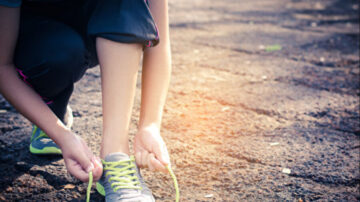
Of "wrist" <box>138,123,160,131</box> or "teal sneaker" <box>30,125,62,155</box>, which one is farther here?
"teal sneaker" <box>30,125,62,155</box>

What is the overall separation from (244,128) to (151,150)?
737 millimetres

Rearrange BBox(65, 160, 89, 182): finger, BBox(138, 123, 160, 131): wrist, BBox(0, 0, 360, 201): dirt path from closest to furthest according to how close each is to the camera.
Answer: BBox(65, 160, 89, 182): finger
BBox(138, 123, 160, 131): wrist
BBox(0, 0, 360, 201): dirt path

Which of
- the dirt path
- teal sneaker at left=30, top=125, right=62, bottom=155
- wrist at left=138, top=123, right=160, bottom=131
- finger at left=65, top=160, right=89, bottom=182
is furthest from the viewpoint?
teal sneaker at left=30, top=125, right=62, bottom=155

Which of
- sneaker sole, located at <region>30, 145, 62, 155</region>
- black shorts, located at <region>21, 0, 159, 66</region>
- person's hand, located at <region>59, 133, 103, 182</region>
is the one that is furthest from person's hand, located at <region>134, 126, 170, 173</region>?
sneaker sole, located at <region>30, 145, 62, 155</region>

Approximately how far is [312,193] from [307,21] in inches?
168

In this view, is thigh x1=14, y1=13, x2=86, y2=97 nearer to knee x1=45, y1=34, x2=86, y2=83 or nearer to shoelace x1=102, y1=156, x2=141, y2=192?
knee x1=45, y1=34, x2=86, y2=83

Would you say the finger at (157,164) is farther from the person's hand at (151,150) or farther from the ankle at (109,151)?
the ankle at (109,151)

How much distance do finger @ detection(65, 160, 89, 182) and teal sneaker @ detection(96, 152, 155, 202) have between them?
0.06m

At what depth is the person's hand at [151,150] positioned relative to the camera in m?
1.03

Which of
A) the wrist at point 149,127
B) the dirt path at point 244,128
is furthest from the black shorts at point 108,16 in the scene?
the dirt path at point 244,128

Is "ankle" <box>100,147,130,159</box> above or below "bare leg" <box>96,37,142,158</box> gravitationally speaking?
below

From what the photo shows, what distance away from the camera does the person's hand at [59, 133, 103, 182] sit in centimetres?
100

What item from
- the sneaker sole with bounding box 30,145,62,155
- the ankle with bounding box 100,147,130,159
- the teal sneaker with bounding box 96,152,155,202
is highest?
the ankle with bounding box 100,147,130,159

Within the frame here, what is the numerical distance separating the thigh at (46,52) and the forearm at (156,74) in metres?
0.23
